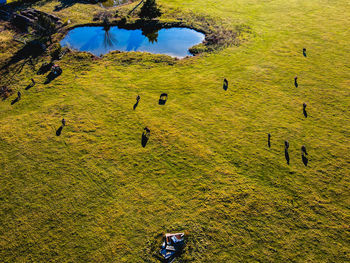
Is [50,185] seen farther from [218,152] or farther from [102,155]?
[218,152]

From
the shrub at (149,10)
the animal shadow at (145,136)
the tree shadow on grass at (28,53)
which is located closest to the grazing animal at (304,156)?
the animal shadow at (145,136)

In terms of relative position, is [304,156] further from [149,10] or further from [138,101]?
[149,10]

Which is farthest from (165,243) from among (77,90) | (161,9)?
(161,9)

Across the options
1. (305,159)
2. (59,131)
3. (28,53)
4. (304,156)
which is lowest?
(305,159)

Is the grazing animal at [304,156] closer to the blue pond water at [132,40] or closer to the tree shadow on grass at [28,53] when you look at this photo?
the blue pond water at [132,40]

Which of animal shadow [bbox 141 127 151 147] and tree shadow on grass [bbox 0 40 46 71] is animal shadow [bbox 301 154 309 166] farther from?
tree shadow on grass [bbox 0 40 46 71]

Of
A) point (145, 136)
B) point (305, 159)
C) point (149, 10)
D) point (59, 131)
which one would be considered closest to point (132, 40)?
point (149, 10)
